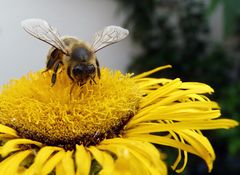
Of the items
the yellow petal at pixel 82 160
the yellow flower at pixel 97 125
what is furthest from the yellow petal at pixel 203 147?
the yellow petal at pixel 82 160

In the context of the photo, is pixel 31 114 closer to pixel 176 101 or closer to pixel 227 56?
pixel 176 101

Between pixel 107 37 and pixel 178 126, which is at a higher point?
pixel 107 37

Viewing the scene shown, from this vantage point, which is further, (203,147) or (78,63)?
(78,63)

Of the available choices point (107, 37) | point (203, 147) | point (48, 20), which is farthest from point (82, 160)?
point (48, 20)

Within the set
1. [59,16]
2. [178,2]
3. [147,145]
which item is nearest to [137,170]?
[147,145]

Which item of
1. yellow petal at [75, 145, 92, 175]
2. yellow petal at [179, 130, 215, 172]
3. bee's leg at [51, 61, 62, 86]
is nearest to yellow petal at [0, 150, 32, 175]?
yellow petal at [75, 145, 92, 175]

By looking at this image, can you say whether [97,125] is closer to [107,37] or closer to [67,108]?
[67,108]

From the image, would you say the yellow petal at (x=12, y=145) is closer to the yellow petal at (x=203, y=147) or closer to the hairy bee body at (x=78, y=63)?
the hairy bee body at (x=78, y=63)
